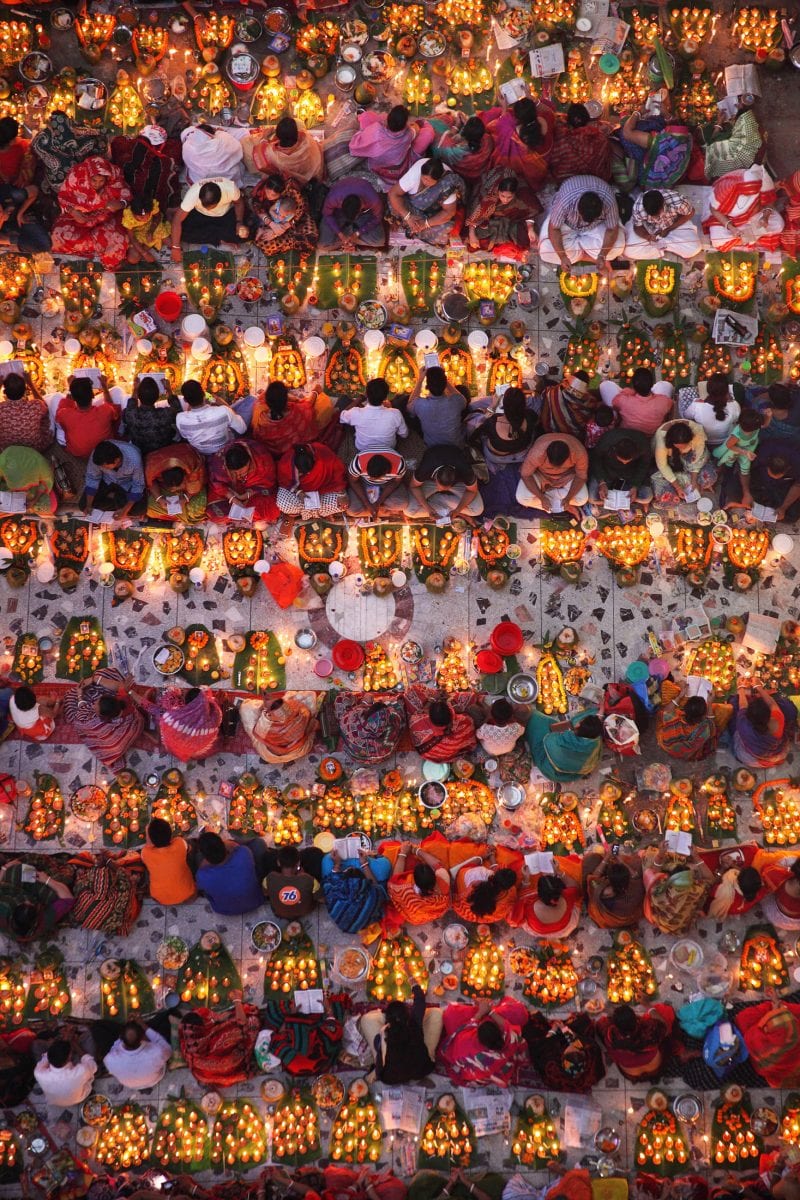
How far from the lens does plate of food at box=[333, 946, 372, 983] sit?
8648 mm

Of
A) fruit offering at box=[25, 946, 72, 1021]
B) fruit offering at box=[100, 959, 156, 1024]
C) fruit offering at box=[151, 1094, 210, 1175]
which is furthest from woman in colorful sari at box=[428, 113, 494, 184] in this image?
fruit offering at box=[151, 1094, 210, 1175]

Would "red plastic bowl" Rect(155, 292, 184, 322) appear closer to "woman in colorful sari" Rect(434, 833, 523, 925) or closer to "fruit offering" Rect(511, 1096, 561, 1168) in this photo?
"woman in colorful sari" Rect(434, 833, 523, 925)

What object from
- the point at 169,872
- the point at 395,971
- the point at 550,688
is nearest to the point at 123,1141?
the point at 169,872

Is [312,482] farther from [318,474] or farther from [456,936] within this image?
[456,936]

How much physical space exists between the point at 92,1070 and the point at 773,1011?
15.7ft

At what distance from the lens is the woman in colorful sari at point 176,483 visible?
893cm

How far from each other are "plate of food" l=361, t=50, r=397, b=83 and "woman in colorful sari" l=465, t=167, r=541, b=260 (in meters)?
1.39

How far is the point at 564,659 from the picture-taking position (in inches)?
364

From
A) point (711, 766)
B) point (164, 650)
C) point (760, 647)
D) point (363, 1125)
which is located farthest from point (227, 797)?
point (760, 647)

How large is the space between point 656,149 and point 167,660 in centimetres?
570

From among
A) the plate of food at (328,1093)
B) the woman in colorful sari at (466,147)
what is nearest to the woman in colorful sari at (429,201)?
the woman in colorful sari at (466,147)

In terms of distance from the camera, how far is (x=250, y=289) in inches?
379

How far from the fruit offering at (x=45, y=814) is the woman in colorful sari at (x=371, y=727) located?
221 cm

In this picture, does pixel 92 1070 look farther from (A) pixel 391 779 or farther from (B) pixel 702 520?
(B) pixel 702 520
